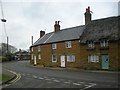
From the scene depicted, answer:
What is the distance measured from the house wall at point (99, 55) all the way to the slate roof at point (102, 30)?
1155 millimetres

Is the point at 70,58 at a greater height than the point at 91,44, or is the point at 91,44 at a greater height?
the point at 91,44

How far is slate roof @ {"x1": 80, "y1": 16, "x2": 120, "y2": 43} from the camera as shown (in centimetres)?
2577

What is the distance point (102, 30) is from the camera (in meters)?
27.8

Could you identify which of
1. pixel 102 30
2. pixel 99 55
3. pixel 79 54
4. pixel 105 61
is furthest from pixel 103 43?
pixel 79 54

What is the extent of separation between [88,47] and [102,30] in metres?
3.69

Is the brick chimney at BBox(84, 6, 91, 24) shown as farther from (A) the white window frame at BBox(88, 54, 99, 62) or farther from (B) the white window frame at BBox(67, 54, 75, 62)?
(A) the white window frame at BBox(88, 54, 99, 62)

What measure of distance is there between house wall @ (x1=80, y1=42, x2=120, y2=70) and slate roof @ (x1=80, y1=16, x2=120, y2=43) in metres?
1.16

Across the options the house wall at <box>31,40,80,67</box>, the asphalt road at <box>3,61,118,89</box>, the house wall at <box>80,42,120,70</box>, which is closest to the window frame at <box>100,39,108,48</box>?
the house wall at <box>80,42,120,70</box>

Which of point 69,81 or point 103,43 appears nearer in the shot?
point 69,81

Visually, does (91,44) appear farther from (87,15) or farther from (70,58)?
(87,15)

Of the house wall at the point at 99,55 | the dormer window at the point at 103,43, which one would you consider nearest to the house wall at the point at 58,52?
the house wall at the point at 99,55

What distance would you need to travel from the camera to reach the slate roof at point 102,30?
25.8 m

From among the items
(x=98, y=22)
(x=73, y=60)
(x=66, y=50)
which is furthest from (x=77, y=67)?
(x=98, y=22)

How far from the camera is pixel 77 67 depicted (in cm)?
2884
